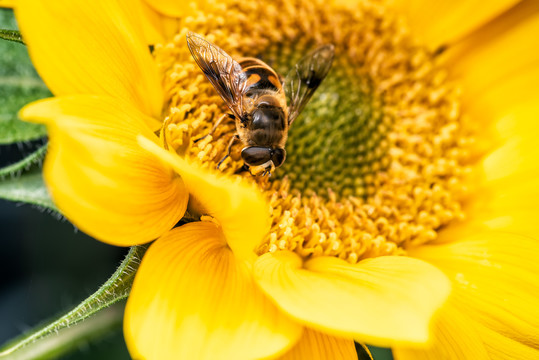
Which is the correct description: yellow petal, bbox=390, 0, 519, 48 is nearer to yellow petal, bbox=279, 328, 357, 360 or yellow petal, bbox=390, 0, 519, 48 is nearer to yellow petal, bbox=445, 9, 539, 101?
yellow petal, bbox=445, 9, 539, 101

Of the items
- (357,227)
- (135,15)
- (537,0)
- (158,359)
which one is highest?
(537,0)

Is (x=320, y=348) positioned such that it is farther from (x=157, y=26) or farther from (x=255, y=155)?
(x=157, y=26)

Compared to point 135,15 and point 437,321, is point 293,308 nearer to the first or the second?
point 437,321

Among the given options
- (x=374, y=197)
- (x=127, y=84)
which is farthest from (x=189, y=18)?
(x=374, y=197)

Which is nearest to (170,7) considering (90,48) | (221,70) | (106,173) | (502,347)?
(221,70)

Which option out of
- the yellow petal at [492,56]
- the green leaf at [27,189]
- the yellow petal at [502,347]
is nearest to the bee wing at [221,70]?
the green leaf at [27,189]

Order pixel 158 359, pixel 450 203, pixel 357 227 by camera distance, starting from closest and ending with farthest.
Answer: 1. pixel 158 359
2. pixel 357 227
3. pixel 450 203

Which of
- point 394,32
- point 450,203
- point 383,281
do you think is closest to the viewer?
point 383,281
